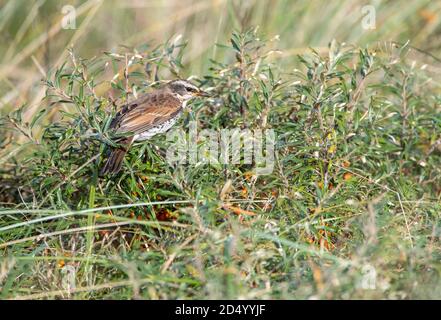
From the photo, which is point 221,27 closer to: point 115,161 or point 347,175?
point 347,175

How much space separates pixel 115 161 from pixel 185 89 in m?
1.13

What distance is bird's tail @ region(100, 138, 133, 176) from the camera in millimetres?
4960

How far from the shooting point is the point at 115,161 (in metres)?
4.99

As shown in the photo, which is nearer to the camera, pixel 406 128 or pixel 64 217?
pixel 64 217

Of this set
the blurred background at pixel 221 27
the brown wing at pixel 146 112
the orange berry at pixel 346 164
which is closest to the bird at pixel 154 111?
the brown wing at pixel 146 112

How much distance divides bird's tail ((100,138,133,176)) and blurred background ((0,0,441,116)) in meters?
2.92

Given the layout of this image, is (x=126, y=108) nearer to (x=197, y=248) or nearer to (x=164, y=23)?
(x=197, y=248)

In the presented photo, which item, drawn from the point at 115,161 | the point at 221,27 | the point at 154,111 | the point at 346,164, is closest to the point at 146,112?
the point at 154,111

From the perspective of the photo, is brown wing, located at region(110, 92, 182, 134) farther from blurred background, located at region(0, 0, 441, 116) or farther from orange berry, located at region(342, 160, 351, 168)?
blurred background, located at region(0, 0, 441, 116)

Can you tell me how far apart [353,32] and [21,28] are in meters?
3.44

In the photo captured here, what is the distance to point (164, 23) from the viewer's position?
8289 millimetres

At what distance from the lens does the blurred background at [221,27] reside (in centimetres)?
793

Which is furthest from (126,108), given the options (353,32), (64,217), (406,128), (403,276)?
(353,32)
